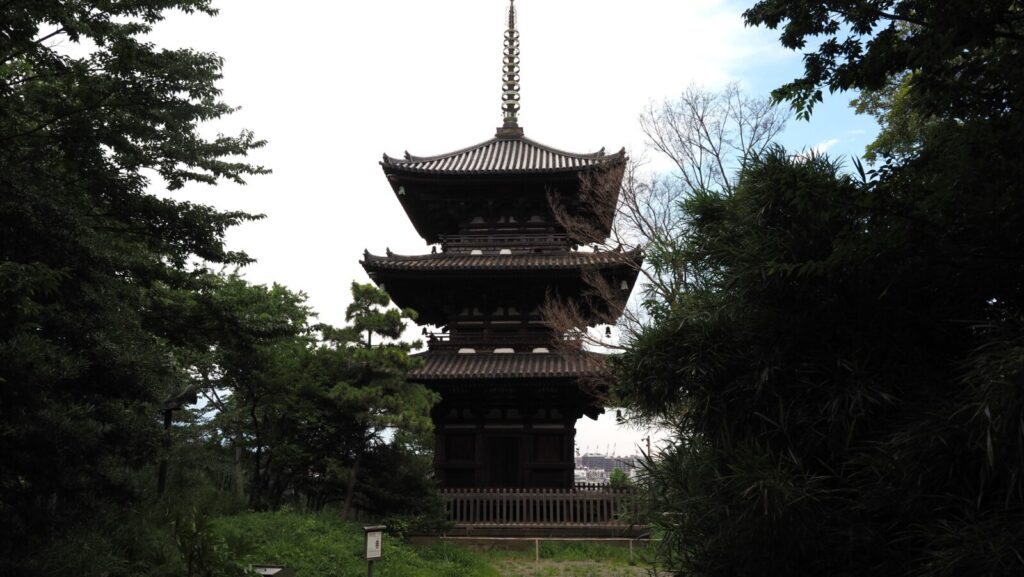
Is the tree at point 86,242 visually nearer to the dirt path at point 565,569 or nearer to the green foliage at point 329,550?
the green foliage at point 329,550

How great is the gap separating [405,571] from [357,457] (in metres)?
3.71

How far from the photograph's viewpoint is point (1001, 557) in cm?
349

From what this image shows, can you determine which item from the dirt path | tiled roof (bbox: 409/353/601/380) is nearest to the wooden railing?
the dirt path

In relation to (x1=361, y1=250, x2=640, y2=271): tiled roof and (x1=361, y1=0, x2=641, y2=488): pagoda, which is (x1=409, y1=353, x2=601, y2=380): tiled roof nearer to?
(x1=361, y1=0, x2=641, y2=488): pagoda

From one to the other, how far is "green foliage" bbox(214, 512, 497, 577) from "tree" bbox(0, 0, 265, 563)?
2796mm

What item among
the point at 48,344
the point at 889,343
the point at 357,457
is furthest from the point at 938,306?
the point at 357,457

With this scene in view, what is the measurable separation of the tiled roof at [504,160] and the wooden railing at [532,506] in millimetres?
7651

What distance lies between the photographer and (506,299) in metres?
17.0

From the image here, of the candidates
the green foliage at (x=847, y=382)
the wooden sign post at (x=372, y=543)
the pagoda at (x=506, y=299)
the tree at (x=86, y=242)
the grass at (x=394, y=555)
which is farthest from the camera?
the pagoda at (x=506, y=299)

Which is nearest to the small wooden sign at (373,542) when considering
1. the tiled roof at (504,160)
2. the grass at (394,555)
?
the grass at (394,555)

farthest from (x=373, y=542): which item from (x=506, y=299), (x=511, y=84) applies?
(x=511, y=84)

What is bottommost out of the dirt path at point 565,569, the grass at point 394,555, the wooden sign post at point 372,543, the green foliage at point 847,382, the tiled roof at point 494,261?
the dirt path at point 565,569

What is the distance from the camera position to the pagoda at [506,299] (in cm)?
1578

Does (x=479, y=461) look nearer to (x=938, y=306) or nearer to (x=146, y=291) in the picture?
(x=146, y=291)
